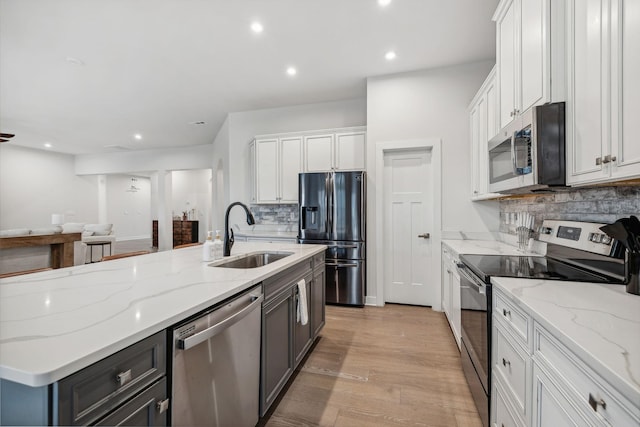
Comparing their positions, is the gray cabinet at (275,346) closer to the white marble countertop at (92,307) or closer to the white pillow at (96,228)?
the white marble countertop at (92,307)

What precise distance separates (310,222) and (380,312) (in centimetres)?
144

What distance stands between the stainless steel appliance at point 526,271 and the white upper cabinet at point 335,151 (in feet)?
7.77

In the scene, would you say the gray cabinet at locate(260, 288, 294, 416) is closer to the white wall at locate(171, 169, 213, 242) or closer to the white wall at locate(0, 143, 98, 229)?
the white wall at locate(171, 169, 213, 242)

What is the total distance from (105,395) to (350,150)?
375 cm

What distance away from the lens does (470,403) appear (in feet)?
5.97

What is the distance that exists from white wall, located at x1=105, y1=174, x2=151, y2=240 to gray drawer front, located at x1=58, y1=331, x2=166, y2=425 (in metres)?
11.7

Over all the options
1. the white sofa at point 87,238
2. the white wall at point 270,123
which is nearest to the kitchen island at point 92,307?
the white wall at point 270,123

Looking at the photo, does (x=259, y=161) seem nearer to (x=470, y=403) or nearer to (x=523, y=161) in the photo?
(x=523, y=161)

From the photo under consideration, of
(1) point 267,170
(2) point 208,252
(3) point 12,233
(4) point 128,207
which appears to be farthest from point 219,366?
(4) point 128,207

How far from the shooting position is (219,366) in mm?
1166

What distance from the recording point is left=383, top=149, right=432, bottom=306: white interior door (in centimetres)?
361

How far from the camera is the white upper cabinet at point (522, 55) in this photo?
4.89ft

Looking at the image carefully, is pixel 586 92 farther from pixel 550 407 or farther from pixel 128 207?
pixel 128 207

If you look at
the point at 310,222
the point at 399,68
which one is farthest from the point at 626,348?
the point at 399,68
